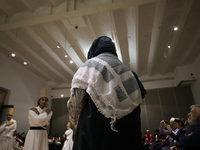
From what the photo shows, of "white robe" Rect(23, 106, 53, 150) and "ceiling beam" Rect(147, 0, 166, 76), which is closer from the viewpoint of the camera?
"white robe" Rect(23, 106, 53, 150)

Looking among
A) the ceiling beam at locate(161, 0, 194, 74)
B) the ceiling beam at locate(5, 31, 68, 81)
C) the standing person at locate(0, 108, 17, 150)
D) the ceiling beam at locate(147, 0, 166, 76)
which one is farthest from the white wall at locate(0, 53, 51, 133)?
the ceiling beam at locate(161, 0, 194, 74)

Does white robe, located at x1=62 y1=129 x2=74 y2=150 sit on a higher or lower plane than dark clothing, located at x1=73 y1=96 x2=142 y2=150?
lower

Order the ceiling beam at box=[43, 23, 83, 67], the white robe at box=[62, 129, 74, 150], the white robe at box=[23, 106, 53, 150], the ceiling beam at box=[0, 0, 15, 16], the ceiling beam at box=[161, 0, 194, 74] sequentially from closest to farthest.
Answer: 1. the white robe at box=[23, 106, 53, 150]
2. the ceiling beam at box=[0, 0, 15, 16]
3. the ceiling beam at box=[161, 0, 194, 74]
4. the ceiling beam at box=[43, 23, 83, 67]
5. the white robe at box=[62, 129, 74, 150]

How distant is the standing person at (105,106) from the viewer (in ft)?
2.85

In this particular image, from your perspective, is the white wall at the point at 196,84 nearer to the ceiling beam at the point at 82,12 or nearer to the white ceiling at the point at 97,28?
the white ceiling at the point at 97,28

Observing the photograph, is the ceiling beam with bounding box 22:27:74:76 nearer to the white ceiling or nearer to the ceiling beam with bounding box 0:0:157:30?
the white ceiling

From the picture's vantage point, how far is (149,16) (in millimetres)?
4688

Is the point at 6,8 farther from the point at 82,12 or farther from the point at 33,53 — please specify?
the point at 33,53

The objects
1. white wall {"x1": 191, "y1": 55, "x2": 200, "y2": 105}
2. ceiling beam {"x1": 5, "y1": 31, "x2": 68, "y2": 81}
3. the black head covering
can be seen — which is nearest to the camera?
the black head covering

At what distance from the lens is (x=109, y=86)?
954mm

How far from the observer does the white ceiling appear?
4.10m

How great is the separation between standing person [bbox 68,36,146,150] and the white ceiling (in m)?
3.16

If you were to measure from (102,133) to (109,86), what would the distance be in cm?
28

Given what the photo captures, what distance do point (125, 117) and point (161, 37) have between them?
553cm
